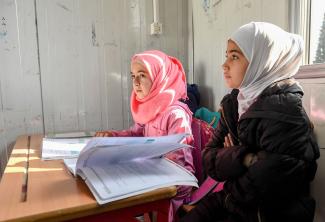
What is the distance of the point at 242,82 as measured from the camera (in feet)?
3.13

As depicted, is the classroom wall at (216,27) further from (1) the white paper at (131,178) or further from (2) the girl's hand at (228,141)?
(1) the white paper at (131,178)

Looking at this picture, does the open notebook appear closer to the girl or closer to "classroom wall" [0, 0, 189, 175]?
the girl

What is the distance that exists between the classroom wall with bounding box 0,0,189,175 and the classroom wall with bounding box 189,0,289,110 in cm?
22

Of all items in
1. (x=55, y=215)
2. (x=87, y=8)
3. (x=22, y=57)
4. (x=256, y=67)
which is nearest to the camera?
(x=55, y=215)

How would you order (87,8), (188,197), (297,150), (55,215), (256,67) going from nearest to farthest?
1. (55,215)
2. (297,150)
3. (256,67)
4. (188,197)
5. (87,8)

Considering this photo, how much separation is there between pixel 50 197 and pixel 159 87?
84 cm

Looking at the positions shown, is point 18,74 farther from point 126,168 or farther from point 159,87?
point 126,168

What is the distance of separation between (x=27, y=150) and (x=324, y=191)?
122cm

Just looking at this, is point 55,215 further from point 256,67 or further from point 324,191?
point 324,191

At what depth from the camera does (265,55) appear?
89 centimetres

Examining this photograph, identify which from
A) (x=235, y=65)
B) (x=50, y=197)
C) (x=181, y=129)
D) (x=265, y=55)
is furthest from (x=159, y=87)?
(x=50, y=197)

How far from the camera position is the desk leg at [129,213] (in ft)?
2.04

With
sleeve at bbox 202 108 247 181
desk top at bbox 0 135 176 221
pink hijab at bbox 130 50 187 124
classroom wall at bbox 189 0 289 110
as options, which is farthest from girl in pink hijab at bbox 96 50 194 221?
desk top at bbox 0 135 176 221

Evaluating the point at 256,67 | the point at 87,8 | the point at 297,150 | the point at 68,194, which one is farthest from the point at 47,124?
the point at 297,150
